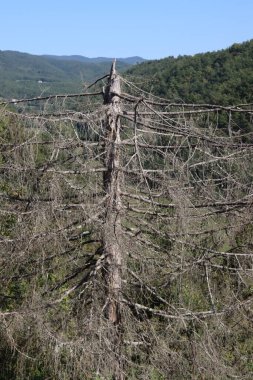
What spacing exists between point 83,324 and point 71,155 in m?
1.44

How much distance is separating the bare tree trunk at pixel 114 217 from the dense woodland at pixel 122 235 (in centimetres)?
1

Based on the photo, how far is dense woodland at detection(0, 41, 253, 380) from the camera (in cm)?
479

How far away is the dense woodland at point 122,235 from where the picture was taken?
189 inches

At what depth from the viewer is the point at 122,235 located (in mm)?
4828

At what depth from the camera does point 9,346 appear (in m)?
5.12

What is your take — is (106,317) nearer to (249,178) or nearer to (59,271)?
(59,271)

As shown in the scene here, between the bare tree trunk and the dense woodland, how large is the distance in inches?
0.5

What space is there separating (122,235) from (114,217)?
0.55 feet

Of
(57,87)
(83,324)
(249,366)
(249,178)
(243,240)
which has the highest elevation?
(57,87)

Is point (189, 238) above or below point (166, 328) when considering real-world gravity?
above

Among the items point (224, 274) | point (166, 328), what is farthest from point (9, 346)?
point (224, 274)

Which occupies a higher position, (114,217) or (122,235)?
(114,217)

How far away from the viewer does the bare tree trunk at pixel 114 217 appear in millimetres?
4785

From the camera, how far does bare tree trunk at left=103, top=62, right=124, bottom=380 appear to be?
15.7ft
